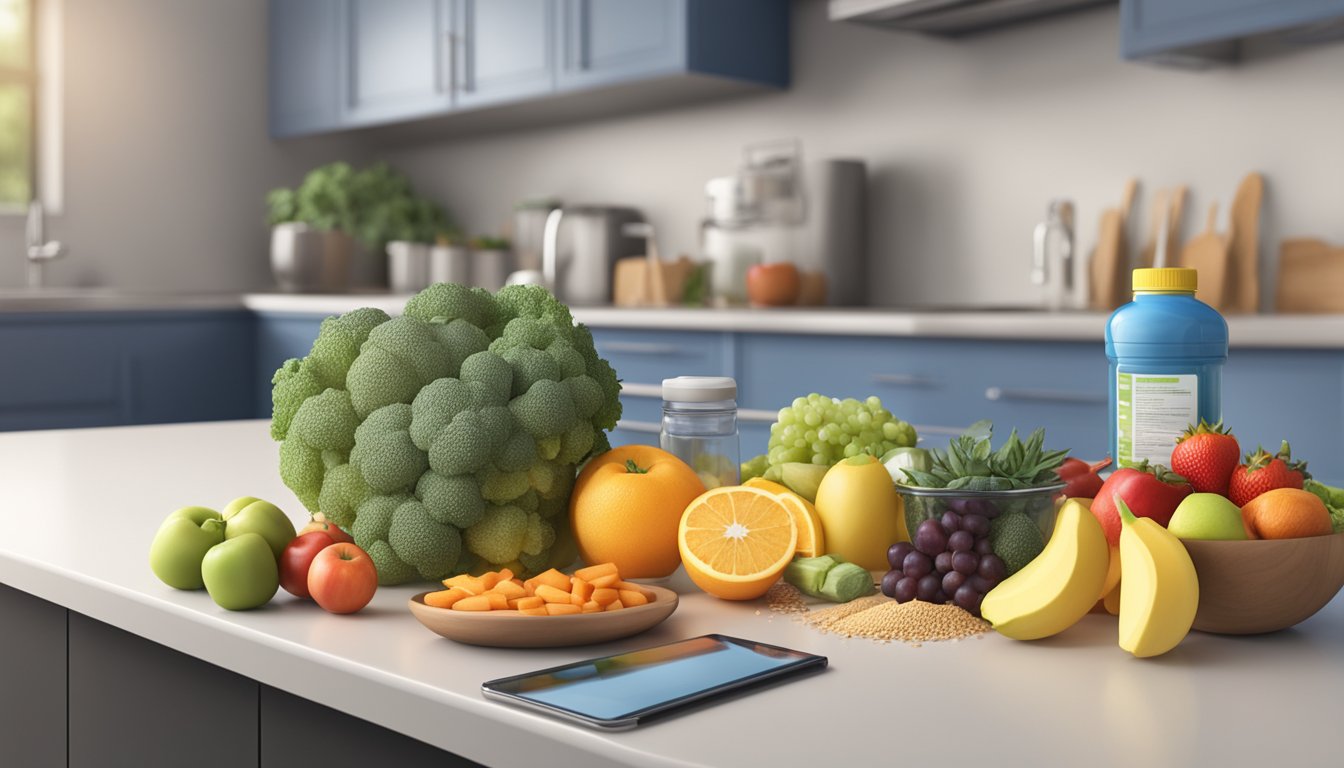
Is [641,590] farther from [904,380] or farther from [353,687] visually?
[904,380]

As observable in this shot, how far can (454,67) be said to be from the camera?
176 inches

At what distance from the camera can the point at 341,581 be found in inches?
33.9

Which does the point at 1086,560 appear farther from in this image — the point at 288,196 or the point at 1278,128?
the point at 288,196

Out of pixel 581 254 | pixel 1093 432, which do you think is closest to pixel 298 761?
pixel 1093 432

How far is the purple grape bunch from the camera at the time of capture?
85cm

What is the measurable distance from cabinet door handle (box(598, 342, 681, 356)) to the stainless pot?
1.88m

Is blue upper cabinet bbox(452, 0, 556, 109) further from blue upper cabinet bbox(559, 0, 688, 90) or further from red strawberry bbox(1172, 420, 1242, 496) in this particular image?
red strawberry bbox(1172, 420, 1242, 496)

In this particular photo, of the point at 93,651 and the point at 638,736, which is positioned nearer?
the point at 638,736

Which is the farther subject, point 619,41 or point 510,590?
point 619,41

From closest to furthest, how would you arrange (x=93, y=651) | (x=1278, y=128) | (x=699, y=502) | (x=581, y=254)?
(x=699, y=502) < (x=93, y=651) < (x=1278, y=128) < (x=581, y=254)

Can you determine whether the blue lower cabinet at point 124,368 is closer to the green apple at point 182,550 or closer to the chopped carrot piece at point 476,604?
the green apple at point 182,550

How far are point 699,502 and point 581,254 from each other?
11.1 feet

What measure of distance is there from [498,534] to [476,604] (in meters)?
0.17

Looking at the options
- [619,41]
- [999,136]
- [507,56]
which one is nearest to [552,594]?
[999,136]
